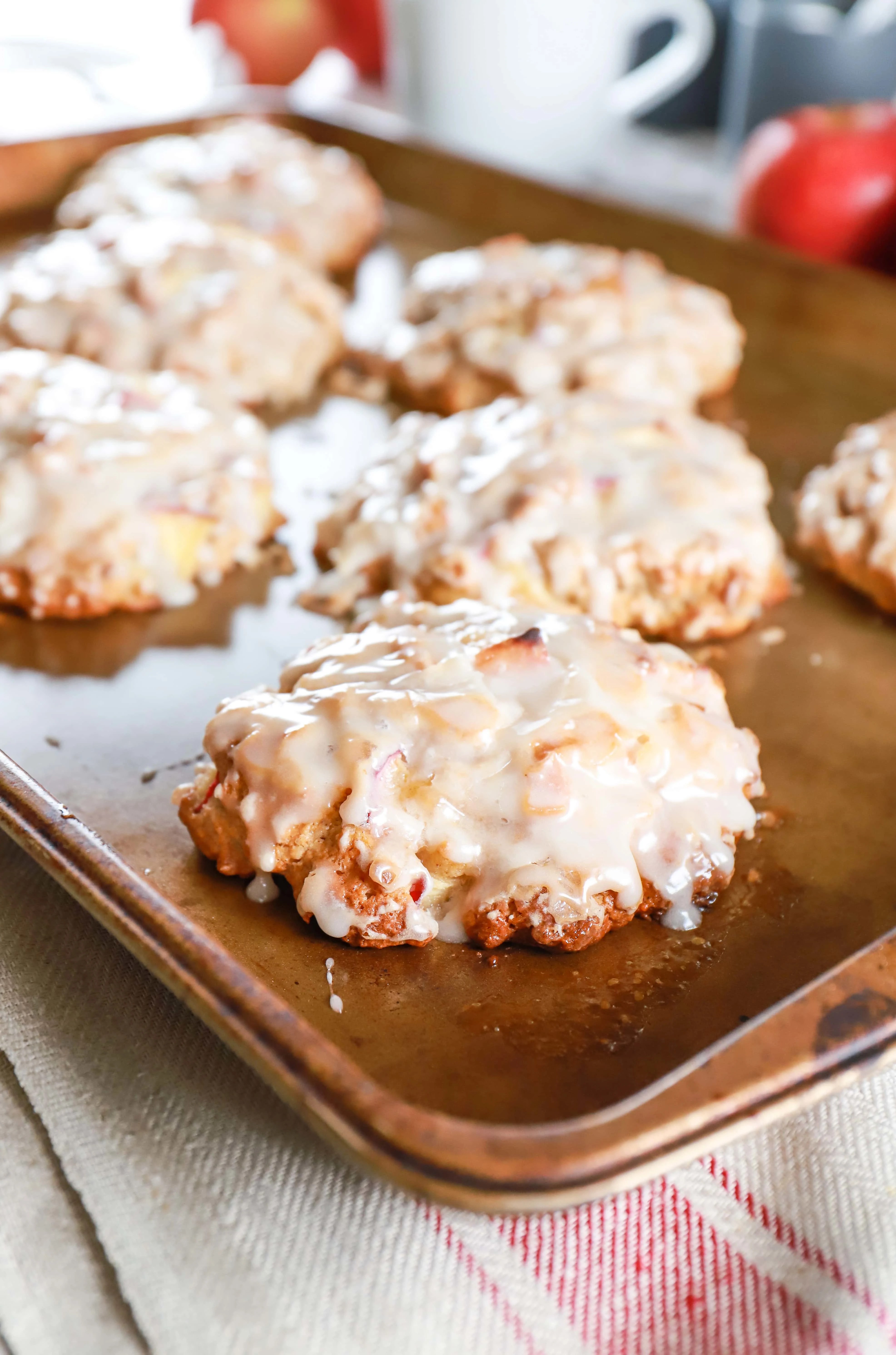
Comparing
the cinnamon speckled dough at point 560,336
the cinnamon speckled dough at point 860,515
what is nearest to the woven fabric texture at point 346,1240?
the cinnamon speckled dough at point 860,515

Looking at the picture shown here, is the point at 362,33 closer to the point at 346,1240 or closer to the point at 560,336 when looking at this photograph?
the point at 560,336

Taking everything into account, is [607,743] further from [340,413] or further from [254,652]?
[340,413]

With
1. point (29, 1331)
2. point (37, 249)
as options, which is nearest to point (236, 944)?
point (29, 1331)

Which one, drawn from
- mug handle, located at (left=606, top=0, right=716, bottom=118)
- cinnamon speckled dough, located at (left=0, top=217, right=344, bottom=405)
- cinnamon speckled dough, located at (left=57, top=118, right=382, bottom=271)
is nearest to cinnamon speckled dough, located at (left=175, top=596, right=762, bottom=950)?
cinnamon speckled dough, located at (left=0, top=217, right=344, bottom=405)

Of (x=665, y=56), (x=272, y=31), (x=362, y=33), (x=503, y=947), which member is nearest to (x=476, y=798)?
(x=503, y=947)

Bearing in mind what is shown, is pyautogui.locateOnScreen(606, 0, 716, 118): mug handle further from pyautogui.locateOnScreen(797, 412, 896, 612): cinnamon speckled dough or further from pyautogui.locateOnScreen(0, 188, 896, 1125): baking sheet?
pyautogui.locateOnScreen(797, 412, 896, 612): cinnamon speckled dough

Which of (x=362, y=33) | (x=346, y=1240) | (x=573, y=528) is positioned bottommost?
(x=346, y=1240)
